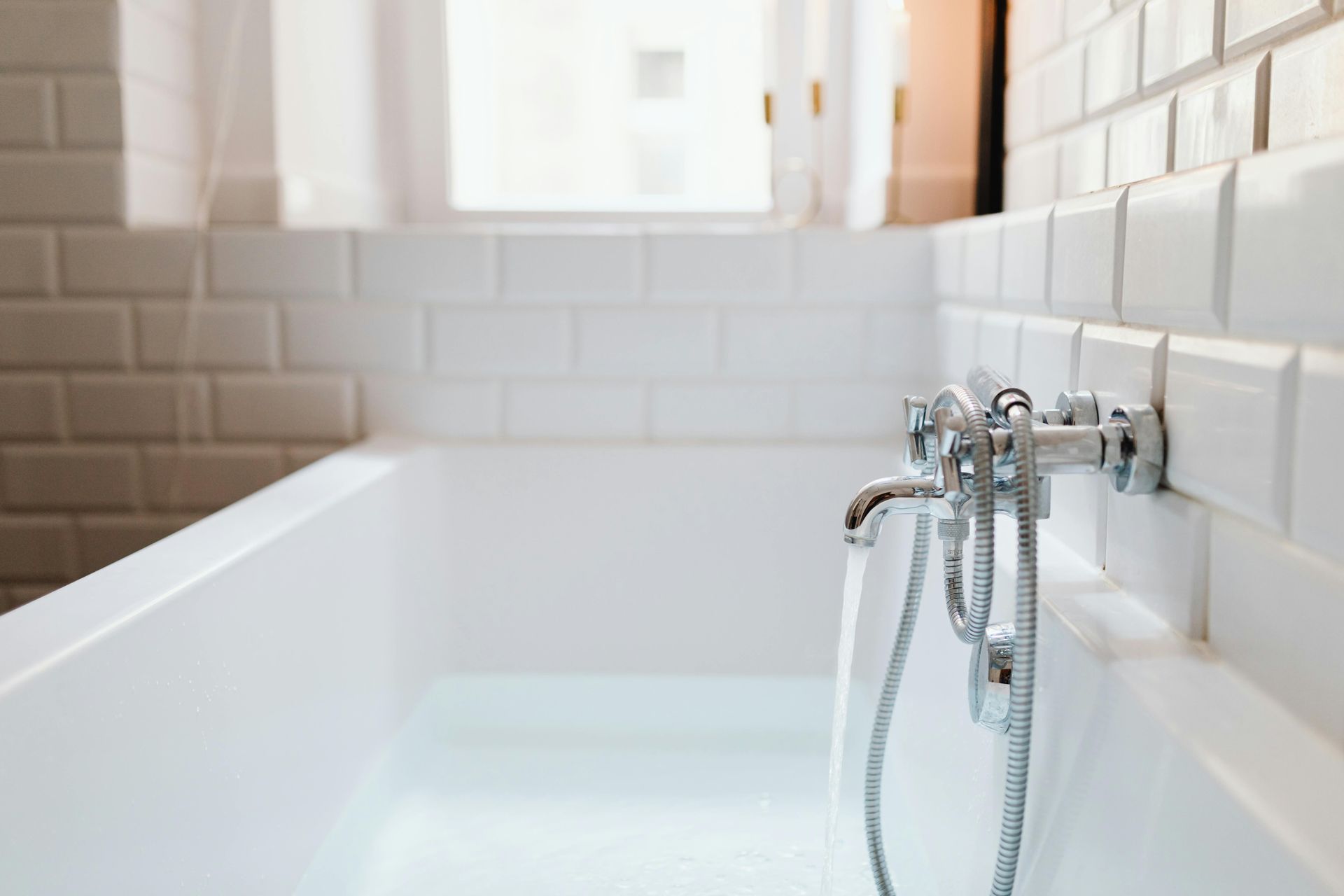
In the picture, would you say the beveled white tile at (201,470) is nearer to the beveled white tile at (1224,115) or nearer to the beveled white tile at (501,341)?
the beveled white tile at (501,341)

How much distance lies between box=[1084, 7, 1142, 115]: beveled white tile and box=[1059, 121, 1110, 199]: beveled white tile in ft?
0.08

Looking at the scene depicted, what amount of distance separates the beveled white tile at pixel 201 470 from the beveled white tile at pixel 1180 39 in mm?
1156

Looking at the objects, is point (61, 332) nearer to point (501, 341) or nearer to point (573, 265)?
point (501, 341)

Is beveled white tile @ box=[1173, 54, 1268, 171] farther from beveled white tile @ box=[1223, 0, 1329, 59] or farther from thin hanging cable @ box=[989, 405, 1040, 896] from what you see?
thin hanging cable @ box=[989, 405, 1040, 896]

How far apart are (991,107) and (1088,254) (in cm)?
71

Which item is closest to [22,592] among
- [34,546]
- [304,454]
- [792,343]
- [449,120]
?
[34,546]

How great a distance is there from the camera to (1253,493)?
60cm

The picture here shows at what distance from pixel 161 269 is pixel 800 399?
856mm

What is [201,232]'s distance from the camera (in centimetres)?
153

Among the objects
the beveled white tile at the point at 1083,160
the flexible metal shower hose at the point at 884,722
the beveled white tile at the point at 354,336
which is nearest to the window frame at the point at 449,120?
the beveled white tile at the point at 354,336

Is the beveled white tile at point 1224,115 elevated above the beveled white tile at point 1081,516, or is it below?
above

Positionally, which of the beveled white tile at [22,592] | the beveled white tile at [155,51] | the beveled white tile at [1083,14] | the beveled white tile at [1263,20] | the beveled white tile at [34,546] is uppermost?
the beveled white tile at [155,51]

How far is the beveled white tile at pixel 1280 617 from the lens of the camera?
21.0 inches

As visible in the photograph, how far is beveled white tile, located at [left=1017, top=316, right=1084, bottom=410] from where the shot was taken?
92cm
